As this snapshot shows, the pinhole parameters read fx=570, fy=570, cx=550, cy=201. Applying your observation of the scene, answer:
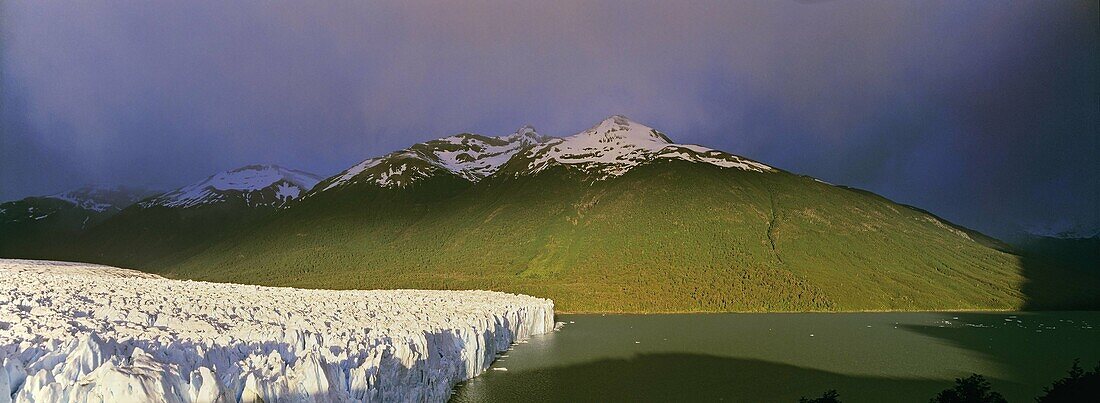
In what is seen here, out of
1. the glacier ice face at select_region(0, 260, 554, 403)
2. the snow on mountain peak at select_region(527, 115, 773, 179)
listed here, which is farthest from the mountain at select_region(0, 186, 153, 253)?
the glacier ice face at select_region(0, 260, 554, 403)

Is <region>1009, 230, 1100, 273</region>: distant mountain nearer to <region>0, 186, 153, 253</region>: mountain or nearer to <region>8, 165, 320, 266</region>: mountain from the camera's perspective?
<region>8, 165, 320, 266</region>: mountain

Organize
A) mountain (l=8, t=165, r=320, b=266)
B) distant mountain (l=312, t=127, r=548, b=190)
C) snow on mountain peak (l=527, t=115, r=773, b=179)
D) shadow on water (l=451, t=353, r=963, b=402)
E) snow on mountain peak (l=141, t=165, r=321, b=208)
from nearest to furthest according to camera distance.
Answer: shadow on water (l=451, t=353, r=963, b=402)
snow on mountain peak (l=527, t=115, r=773, b=179)
distant mountain (l=312, t=127, r=548, b=190)
mountain (l=8, t=165, r=320, b=266)
snow on mountain peak (l=141, t=165, r=321, b=208)

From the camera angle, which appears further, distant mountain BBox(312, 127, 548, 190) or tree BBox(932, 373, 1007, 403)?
distant mountain BBox(312, 127, 548, 190)

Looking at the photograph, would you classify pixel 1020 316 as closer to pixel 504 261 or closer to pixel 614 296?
pixel 614 296

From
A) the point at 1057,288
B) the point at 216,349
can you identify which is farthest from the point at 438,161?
the point at 216,349

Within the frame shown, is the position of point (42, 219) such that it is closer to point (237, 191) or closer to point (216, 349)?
point (237, 191)

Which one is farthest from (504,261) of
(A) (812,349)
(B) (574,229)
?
(A) (812,349)

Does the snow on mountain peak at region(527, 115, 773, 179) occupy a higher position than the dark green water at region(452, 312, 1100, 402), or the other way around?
the snow on mountain peak at region(527, 115, 773, 179)
